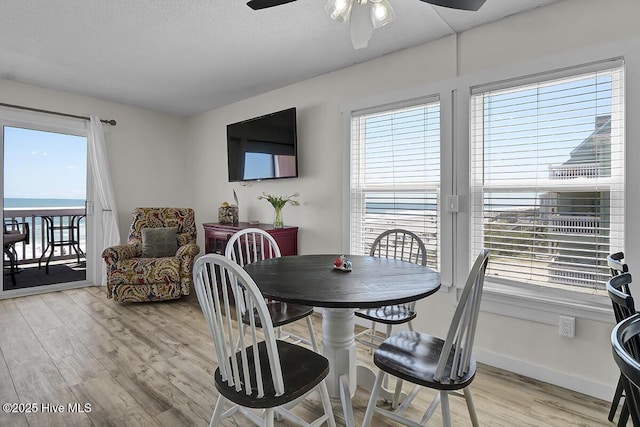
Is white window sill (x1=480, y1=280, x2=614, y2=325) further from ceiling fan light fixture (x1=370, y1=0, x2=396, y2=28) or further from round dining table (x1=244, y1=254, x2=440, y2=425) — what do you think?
ceiling fan light fixture (x1=370, y1=0, x2=396, y2=28)

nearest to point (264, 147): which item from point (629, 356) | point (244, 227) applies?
point (244, 227)

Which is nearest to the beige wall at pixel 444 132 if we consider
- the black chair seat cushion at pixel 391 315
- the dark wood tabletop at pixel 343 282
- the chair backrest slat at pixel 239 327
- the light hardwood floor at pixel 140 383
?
the light hardwood floor at pixel 140 383

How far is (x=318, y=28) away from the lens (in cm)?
246

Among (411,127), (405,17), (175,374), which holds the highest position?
(405,17)

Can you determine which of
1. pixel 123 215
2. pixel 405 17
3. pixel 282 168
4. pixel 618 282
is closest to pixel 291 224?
pixel 282 168

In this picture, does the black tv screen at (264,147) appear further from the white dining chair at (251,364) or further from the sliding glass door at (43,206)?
the white dining chair at (251,364)

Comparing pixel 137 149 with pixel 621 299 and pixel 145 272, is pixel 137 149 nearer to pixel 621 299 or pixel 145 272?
pixel 145 272

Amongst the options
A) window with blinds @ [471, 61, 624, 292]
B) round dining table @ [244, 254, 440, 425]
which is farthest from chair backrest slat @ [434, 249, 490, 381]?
window with blinds @ [471, 61, 624, 292]

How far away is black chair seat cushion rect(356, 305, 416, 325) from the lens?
1884mm

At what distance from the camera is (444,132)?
254cm

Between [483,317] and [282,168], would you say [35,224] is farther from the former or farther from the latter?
[483,317]

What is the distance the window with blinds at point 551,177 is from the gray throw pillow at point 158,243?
330cm

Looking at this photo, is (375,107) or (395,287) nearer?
(395,287)

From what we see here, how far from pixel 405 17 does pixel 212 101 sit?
2.80 metres
